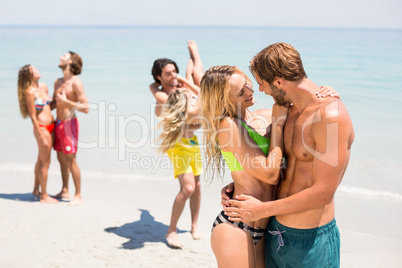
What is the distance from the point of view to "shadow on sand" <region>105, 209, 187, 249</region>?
5.20 meters

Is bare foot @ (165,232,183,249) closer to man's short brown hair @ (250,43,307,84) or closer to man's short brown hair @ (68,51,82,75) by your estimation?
man's short brown hair @ (68,51,82,75)

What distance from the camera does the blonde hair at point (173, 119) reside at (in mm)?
5118

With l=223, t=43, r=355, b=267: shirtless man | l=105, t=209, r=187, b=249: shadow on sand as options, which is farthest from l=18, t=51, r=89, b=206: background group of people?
l=223, t=43, r=355, b=267: shirtless man

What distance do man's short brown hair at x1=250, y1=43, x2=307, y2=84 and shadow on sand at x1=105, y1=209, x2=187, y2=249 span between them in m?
3.26

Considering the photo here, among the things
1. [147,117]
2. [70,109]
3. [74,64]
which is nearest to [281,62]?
[70,109]

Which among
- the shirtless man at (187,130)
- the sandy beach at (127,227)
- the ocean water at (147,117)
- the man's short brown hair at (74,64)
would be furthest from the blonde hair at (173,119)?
the ocean water at (147,117)

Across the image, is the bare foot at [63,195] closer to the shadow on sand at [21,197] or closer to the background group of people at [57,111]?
the background group of people at [57,111]

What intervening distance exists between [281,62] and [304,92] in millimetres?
241

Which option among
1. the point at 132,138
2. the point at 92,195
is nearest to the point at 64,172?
the point at 92,195

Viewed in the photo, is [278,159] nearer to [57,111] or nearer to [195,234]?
[195,234]

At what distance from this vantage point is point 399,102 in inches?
576

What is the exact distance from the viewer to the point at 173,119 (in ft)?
16.8

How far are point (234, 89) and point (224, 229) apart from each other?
91cm

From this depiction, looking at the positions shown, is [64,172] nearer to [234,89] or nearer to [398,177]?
[234,89]
